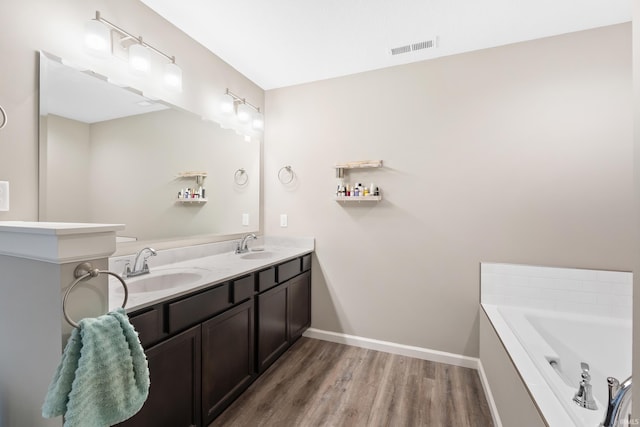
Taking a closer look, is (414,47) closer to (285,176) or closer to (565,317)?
(285,176)

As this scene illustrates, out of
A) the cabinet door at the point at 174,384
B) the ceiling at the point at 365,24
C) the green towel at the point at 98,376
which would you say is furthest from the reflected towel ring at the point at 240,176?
the green towel at the point at 98,376

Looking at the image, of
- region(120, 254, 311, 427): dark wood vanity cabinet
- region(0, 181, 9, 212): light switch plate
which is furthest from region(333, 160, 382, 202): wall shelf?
region(0, 181, 9, 212): light switch plate

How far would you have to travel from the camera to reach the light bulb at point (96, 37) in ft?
5.02

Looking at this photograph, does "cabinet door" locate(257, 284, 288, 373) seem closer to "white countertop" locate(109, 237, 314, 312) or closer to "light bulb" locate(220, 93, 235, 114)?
"white countertop" locate(109, 237, 314, 312)

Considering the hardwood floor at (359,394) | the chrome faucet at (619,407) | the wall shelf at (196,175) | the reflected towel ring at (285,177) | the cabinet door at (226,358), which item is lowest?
the hardwood floor at (359,394)

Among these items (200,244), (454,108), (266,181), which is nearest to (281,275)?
(200,244)

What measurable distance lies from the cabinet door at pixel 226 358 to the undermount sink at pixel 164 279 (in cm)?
32

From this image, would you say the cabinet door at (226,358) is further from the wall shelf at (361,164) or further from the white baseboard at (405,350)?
the wall shelf at (361,164)

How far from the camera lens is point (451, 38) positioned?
217 cm

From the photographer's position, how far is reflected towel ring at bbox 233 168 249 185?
8.89 ft

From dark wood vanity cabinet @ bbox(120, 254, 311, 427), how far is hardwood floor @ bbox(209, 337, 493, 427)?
0.46ft

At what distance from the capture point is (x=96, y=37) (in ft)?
5.07

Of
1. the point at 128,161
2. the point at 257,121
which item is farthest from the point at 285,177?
the point at 128,161

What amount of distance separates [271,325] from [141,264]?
103 cm
